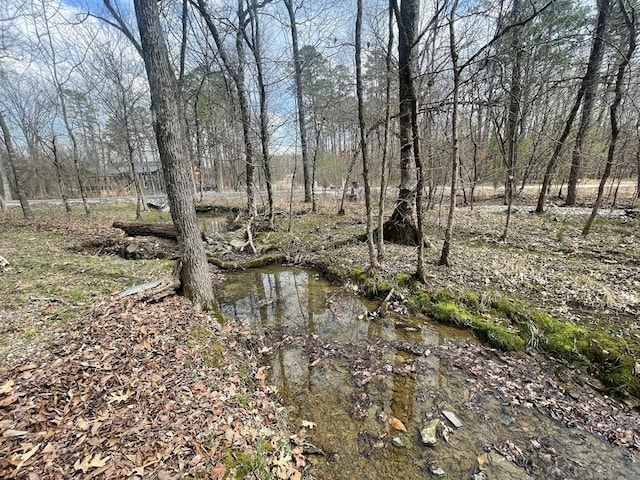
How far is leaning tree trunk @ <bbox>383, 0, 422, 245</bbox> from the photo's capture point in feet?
19.6

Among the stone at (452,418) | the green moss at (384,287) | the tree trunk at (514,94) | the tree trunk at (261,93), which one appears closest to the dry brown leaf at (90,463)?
the stone at (452,418)

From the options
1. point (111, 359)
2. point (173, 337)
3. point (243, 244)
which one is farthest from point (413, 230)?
point (111, 359)

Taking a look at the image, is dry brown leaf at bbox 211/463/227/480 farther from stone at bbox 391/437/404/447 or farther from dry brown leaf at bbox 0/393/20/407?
dry brown leaf at bbox 0/393/20/407

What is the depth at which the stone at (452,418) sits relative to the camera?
3150 millimetres

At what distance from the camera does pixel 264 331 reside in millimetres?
5164

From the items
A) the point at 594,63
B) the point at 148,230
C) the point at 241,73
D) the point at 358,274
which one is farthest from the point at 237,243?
the point at 594,63

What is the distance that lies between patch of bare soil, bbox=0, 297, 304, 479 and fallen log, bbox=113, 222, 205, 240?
653cm

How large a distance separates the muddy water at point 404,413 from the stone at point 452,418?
5 centimetres

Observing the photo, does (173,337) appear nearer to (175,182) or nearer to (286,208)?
(175,182)

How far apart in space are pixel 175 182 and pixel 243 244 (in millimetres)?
5320

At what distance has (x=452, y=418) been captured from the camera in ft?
10.6

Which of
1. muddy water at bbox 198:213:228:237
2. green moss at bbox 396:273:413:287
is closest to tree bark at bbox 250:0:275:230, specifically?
muddy water at bbox 198:213:228:237

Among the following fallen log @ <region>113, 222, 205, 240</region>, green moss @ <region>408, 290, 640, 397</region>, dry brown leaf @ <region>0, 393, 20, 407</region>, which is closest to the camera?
dry brown leaf @ <region>0, 393, 20, 407</region>

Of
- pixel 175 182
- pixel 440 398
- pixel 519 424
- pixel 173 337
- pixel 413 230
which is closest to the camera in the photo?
pixel 519 424
